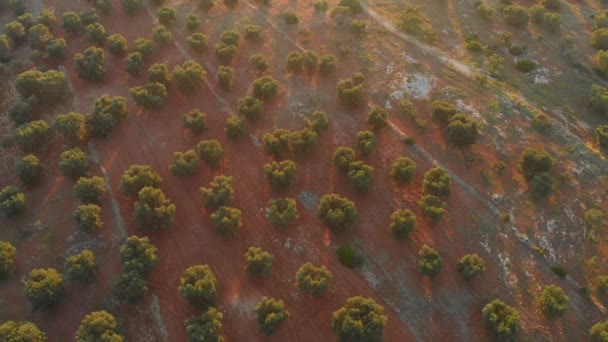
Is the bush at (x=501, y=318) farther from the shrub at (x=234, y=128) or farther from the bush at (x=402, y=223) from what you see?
the shrub at (x=234, y=128)

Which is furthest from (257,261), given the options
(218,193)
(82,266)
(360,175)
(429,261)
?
(429,261)

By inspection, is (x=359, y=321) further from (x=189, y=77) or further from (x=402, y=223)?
(x=189, y=77)

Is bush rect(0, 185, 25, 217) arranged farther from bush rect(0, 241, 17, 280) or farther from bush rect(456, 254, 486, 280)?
bush rect(456, 254, 486, 280)

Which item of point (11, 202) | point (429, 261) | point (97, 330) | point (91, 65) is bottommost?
point (11, 202)

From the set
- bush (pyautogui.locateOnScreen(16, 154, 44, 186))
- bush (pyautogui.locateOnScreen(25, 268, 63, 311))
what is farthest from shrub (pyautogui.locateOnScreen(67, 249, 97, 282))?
bush (pyautogui.locateOnScreen(16, 154, 44, 186))

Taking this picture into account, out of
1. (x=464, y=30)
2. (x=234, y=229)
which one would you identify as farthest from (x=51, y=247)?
(x=464, y=30)
